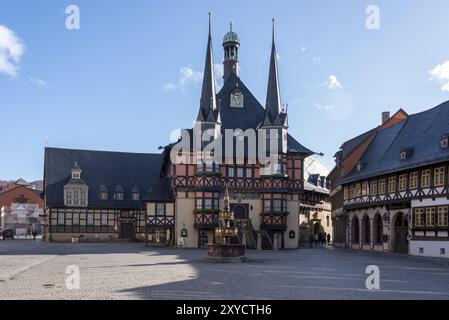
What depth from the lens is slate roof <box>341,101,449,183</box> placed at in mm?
35750

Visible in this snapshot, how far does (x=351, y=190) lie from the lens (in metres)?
47.6

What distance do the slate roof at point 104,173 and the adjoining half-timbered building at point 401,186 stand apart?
1034 inches

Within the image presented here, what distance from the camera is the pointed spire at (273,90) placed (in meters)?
51.7

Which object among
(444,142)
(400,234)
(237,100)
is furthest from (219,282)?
(237,100)

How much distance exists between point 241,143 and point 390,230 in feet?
53.9

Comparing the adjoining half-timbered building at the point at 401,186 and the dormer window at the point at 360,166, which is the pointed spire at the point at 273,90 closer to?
the adjoining half-timbered building at the point at 401,186

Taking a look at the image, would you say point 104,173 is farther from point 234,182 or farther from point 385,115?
point 385,115

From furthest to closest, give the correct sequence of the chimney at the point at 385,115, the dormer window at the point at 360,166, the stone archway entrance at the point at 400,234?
1. the chimney at the point at 385,115
2. the dormer window at the point at 360,166
3. the stone archway entrance at the point at 400,234

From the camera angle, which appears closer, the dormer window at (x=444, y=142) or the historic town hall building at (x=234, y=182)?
the dormer window at (x=444, y=142)

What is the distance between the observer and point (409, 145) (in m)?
39.9

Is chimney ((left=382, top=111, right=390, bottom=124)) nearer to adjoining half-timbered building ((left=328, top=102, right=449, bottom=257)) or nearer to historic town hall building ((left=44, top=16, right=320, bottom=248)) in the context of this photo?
adjoining half-timbered building ((left=328, top=102, right=449, bottom=257))

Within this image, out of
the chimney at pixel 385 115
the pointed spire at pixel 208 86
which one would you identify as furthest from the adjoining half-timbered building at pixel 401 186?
the pointed spire at pixel 208 86

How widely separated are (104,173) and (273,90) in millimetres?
26648
